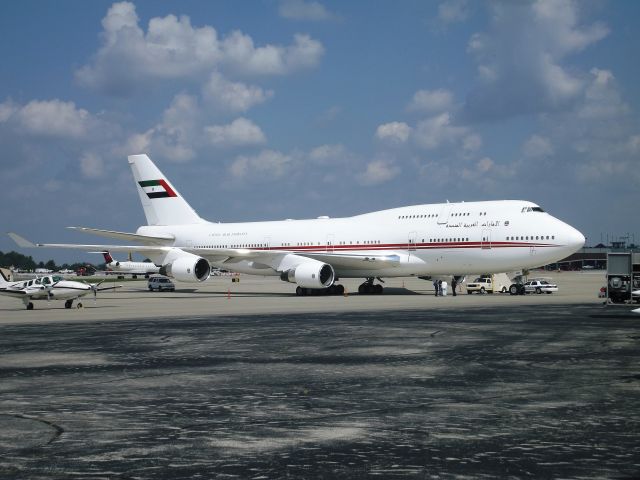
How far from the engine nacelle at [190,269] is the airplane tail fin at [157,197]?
10422 millimetres

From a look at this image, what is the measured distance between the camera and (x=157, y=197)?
58906mm

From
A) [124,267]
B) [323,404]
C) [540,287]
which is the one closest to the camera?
[323,404]

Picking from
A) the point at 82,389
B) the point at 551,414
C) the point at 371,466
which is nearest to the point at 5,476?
the point at 371,466

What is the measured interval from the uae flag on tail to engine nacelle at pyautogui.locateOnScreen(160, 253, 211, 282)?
11.5m

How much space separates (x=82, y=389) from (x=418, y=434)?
5.77 meters

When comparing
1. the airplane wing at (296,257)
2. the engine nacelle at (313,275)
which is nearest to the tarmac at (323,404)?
the engine nacelle at (313,275)

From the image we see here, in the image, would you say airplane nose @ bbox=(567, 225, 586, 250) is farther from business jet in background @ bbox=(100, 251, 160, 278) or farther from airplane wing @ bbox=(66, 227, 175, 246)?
business jet in background @ bbox=(100, 251, 160, 278)

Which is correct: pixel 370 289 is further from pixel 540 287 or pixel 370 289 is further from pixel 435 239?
pixel 540 287

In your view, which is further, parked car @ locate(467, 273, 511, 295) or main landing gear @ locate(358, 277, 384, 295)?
parked car @ locate(467, 273, 511, 295)

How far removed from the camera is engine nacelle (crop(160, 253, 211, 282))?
4744cm

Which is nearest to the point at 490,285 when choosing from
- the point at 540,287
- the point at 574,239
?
the point at 540,287

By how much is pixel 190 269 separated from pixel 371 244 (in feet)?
39.0

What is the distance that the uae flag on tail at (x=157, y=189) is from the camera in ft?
193

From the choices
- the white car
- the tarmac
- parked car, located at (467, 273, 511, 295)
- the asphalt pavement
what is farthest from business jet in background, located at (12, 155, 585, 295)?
the asphalt pavement
